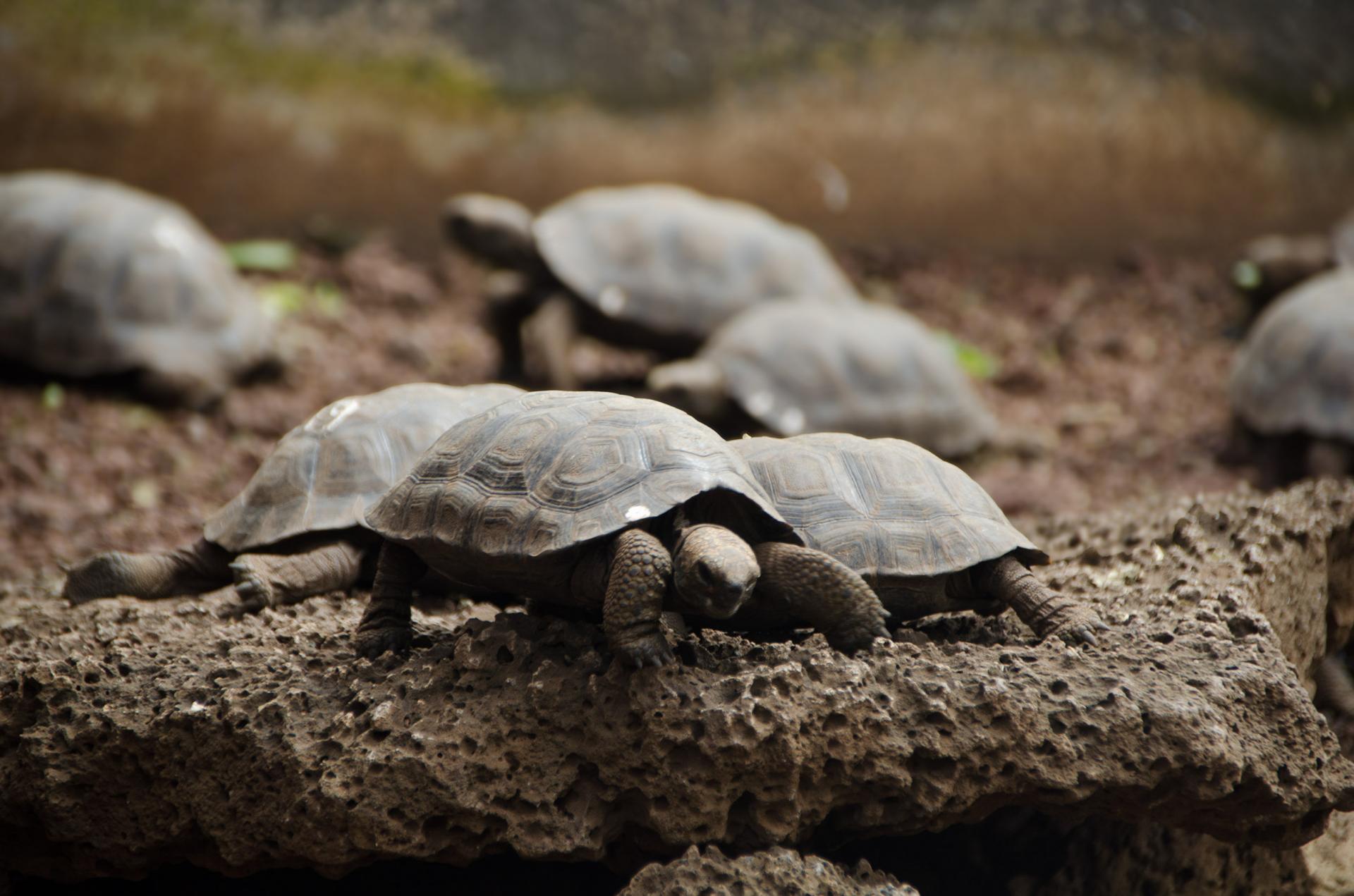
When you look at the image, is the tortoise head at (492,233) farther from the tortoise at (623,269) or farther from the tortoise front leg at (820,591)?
the tortoise front leg at (820,591)

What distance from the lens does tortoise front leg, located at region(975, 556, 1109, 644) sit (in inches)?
102

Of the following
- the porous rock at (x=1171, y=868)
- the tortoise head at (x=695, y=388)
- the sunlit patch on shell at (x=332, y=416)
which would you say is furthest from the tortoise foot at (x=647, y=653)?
the tortoise head at (x=695, y=388)

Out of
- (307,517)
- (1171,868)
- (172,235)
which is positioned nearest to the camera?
(1171,868)

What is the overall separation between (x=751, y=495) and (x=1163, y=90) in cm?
896

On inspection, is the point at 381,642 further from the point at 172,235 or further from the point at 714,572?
the point at 172,235

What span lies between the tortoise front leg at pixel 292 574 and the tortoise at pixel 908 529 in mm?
1226

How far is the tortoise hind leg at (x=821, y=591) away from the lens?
2328mm

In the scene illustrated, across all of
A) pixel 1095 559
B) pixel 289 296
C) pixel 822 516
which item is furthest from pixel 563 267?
pixel 822 516

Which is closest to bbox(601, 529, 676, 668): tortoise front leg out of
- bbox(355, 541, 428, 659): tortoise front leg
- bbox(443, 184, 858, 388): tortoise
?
bbox(355, 541, 428, 659): tortoise front leg

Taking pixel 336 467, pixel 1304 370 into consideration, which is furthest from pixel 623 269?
pixel 336 467

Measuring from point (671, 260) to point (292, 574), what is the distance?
14.8ft

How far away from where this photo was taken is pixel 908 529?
2.55 meters

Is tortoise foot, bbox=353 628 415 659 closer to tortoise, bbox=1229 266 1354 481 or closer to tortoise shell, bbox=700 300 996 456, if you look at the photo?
tortoise shell, bbox=700 300 996 456

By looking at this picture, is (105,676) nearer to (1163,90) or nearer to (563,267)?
(563,267)
